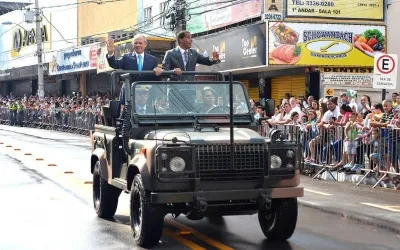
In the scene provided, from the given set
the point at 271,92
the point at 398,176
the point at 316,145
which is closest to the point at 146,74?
the point at 398,176

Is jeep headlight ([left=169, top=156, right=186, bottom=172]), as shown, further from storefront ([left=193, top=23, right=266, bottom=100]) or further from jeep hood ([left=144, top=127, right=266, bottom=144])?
storefront ([left=193, top=23, right=266, bottom=100])

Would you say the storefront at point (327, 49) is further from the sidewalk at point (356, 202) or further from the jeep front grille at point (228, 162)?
the jeep front grille at point (228, 162)

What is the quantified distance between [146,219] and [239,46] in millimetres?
22544

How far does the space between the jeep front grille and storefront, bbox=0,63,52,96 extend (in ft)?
156

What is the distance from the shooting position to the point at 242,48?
29.8 meters

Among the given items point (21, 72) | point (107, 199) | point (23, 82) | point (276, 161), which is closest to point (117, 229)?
point (107, 199)

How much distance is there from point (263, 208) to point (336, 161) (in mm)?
8391

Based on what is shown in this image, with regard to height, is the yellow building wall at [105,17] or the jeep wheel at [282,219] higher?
the yellow building wall at [105,17]

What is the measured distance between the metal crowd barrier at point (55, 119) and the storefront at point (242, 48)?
5782 millimetres

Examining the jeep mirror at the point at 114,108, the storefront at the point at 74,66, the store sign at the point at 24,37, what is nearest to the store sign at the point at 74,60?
the storefront at the point at 74,66

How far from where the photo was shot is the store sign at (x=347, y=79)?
27.8m

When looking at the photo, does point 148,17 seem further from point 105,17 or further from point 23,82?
point 23,82

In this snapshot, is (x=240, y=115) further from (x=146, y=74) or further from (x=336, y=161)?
(x=336, y=161)

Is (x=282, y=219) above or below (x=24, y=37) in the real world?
below
